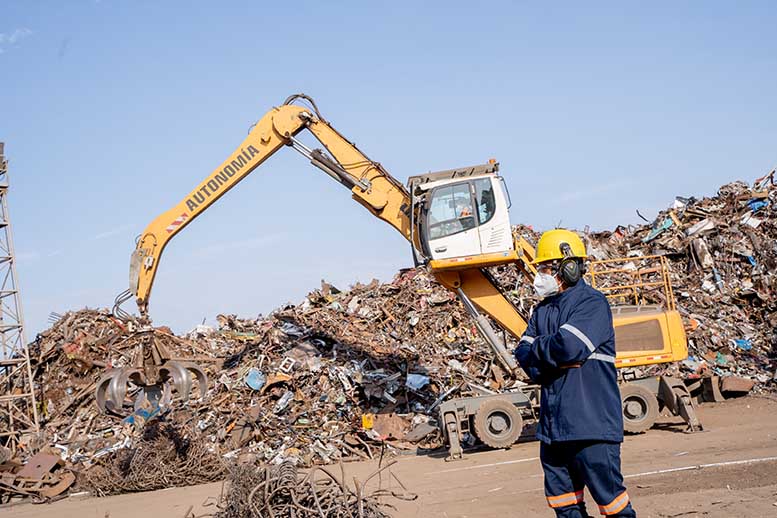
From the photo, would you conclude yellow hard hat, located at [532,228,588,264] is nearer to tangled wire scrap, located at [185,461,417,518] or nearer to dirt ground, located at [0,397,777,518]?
tangled wire scrap, located at [185,461,417,518]

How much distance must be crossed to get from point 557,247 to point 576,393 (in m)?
0.88

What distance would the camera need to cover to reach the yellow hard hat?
4508 mm

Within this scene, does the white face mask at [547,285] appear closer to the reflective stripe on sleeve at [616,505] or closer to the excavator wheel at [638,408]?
the reflective stripe on sleeve at [616,505]

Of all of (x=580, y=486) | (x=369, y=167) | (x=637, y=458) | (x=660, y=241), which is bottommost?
(x=637, y=458)

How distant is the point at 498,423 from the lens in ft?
34.4

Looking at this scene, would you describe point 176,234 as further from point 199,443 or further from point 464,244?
point 464,244

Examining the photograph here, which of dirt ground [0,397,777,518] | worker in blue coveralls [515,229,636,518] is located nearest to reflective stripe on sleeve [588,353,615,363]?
worker in blue coveralls [515,229,636,518]

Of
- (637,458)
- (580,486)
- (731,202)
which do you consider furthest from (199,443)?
(731,202)

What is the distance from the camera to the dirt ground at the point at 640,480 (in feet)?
21.3

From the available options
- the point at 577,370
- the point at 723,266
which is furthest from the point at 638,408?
the point at 723,266

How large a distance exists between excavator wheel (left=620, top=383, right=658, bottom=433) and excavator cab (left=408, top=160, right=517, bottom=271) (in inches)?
96.9

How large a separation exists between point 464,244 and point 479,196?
0.70 metres

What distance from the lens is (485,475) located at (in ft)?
29.1

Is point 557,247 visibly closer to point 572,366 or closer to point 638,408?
point 572,366
